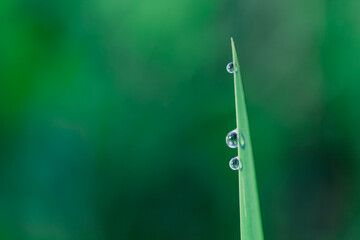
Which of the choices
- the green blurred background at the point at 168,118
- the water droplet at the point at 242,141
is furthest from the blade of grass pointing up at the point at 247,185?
the green blurred background at the point at 168,118

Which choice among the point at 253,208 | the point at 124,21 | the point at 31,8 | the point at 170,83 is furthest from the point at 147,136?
the point at 253,208

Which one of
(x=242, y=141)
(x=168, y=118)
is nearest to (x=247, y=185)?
(x=242, y=141)

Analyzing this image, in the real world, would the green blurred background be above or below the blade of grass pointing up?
above

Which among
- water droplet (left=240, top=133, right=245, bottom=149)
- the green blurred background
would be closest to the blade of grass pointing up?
water droplet (left=240, top=133, right=245, bottom=149)

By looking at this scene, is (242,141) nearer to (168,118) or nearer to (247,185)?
(247,185)

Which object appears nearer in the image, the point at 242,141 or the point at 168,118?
the point at 242,141

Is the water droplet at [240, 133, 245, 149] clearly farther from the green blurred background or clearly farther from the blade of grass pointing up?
the green blurred background

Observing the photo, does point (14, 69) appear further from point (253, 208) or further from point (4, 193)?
point (253, 208)
